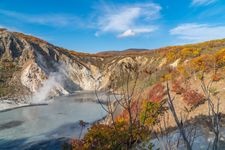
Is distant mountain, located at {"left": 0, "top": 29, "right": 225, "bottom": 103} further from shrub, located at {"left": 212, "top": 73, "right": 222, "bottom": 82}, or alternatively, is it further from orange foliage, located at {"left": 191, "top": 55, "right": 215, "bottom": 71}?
shrub, located at {"left": 212, "top": 73, "right": 222, "bottom": 82}

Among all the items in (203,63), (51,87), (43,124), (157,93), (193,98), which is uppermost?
(203,63)

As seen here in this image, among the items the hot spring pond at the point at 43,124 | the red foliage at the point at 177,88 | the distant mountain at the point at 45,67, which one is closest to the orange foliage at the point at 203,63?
the red foliage at the point at 177,88

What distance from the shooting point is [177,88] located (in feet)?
99.7

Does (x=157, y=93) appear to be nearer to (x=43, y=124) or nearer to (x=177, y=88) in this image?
(x=177, y=88)

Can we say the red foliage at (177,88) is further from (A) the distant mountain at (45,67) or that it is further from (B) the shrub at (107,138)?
(A) the distant mountain at (45,67)

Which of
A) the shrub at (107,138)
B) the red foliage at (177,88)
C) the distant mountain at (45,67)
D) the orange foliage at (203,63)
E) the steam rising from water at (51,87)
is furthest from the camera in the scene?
the distant mountain at (45,67)

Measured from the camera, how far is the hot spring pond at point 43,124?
91.0ft

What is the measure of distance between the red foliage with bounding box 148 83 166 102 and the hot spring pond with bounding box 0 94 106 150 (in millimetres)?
8065

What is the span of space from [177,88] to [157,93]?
2344mm

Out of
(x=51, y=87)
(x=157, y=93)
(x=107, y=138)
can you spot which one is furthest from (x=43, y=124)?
(x=51, y=87)

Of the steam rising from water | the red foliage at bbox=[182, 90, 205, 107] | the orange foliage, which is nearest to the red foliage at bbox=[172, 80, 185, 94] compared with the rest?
the red foliage at bbox=[182, 90, 205, 107]

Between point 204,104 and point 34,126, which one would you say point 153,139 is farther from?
point 34,126

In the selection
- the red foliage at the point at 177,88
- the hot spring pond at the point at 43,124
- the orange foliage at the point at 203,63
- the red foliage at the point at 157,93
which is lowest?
the hot spring pond at the point at 43,124

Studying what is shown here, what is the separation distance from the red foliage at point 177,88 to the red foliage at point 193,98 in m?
0.97
